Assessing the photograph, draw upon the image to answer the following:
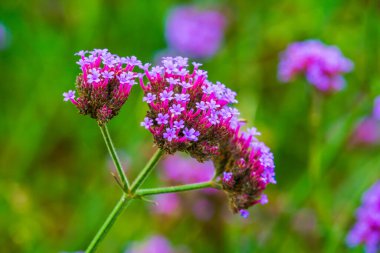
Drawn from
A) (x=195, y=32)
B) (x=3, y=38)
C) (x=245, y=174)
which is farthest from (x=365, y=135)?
(x=245, y=174)

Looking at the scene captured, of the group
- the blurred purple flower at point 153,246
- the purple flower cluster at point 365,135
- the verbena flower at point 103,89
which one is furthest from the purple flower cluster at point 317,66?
the verbena flower at point 103,89

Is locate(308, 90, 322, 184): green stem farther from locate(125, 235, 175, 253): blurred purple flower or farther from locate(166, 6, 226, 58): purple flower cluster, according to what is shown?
A: locate(166, 6, 226, 58): purple flower cluster

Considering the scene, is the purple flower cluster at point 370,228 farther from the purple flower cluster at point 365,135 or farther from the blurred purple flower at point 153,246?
the purple flower cluster at point 365,135

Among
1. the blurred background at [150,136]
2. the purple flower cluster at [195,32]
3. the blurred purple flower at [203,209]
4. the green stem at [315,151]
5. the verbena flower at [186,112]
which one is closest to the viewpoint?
the verbena flower at [186,112]

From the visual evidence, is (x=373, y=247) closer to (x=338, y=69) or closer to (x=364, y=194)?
(x=364, y=194)

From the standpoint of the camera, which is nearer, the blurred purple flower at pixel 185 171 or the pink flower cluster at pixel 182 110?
the pink flower cluster at pixel 182 110

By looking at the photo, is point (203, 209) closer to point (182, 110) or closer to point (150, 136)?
point (150, 136)

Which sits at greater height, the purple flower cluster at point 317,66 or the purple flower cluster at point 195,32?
the purple flower cluster at point 195,32
